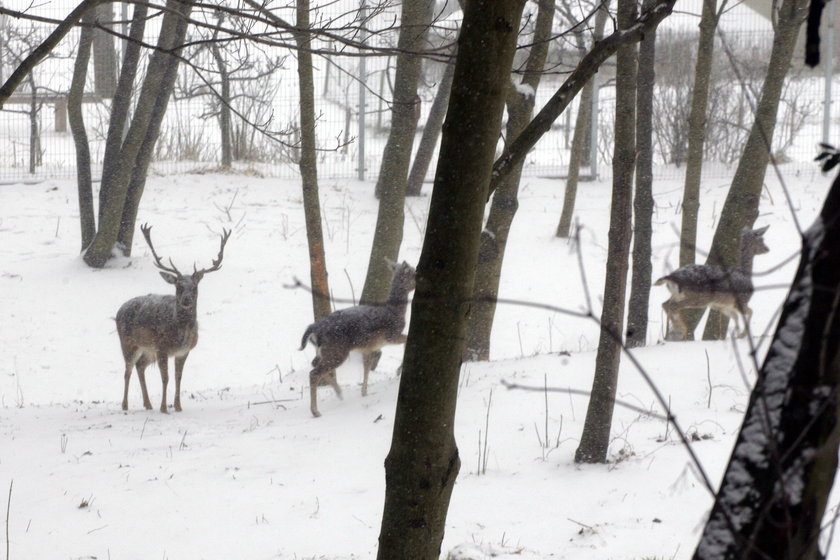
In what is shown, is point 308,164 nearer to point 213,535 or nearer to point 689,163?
point 689,163

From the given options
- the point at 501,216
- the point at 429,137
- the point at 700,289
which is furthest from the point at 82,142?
the point at 700,289

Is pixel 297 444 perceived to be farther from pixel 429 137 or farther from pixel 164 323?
pixel 429 137

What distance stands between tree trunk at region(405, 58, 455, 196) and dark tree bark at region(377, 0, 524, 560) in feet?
34.4

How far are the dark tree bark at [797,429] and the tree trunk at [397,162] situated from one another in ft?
21.9

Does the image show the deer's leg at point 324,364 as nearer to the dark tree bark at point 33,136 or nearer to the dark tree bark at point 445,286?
the dark tree bark at point 445,286

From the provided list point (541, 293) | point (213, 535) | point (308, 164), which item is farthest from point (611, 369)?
point (541, 293)

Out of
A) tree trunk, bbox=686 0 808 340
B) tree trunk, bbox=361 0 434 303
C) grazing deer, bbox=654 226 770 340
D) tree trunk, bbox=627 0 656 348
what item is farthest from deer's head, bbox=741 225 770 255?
tree trunk, bbox=361 0 434 303

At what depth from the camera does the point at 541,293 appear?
13.8 metres

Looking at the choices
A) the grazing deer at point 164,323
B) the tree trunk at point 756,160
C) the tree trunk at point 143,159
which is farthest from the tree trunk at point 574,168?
Answer: the grazing deer at point 164,323

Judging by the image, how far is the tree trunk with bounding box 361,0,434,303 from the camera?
859 cm

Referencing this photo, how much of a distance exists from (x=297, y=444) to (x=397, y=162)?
11.1 feet

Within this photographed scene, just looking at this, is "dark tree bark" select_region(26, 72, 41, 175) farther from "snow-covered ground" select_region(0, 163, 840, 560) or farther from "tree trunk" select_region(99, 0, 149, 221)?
"snow-covered ground" select_region(0, 163, 840, 560)

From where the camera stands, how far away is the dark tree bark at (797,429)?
189 centimetres

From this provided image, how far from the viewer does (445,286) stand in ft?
9.11
